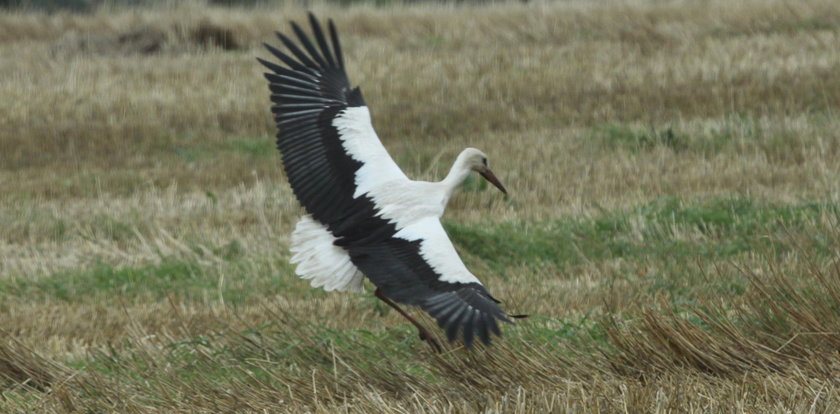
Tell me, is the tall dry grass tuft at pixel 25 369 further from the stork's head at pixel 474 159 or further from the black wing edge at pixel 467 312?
the stork's head at pixel 474 159

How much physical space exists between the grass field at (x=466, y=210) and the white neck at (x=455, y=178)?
0.60 m

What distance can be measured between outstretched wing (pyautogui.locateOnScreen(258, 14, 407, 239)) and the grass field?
0.57m

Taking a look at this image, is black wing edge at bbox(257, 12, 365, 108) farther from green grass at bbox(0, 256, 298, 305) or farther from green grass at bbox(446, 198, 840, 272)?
green grass at bbox(446, 198, 840, 272)

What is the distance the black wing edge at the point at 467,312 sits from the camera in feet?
14.7

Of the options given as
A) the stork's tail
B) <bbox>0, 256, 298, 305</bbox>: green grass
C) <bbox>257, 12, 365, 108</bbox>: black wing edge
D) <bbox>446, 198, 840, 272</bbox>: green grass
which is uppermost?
<bbox>257, 12, 365, 108</bbox>: black wing edge

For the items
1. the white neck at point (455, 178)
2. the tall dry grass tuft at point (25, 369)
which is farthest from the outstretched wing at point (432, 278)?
the tall dry grass tuft at point (25, 369)

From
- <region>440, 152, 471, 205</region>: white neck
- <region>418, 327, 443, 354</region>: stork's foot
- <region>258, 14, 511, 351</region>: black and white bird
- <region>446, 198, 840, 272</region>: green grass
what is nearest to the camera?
<region>258, 14, 511, 351</region>: black and white bird

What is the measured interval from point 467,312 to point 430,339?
2.77ft

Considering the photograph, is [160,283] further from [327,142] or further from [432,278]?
[432,278]

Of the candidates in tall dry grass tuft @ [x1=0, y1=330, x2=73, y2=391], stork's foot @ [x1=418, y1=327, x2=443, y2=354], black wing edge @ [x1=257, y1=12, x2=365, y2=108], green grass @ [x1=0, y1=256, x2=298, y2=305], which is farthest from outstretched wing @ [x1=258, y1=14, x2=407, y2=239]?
green grass @ [x1=0, y1=256, x2=298, y2=305]

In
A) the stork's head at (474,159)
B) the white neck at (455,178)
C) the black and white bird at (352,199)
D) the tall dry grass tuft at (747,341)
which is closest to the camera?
the tall dry grass tuft at (747,341)

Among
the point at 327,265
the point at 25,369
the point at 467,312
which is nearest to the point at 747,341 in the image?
the point at 467,312

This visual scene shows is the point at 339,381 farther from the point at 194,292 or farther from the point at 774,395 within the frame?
the point at 194,292

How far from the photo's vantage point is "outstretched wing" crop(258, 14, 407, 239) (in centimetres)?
595
